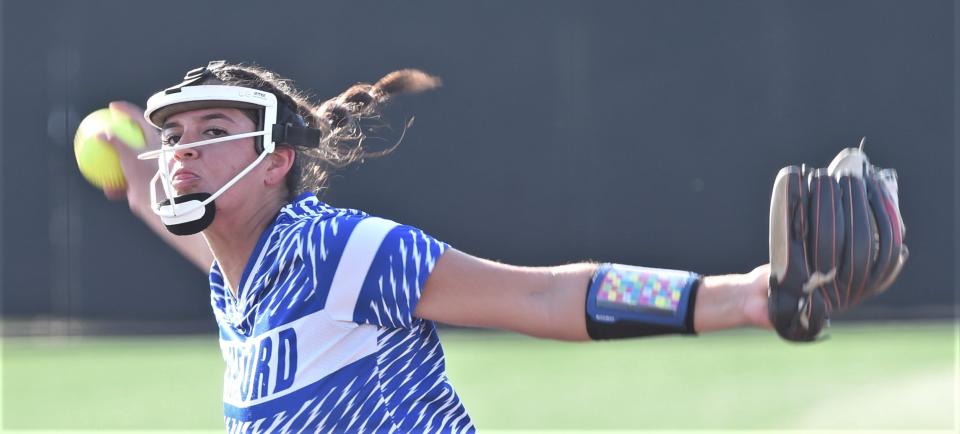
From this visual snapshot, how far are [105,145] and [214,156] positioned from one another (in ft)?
3.36

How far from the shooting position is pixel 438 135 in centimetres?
920

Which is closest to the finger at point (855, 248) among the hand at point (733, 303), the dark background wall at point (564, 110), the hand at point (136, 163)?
the hand at point (733, 303)

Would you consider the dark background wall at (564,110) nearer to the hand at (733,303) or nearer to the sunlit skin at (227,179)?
the sunlit skin at (227,179)

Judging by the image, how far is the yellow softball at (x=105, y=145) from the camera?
336 centimetres

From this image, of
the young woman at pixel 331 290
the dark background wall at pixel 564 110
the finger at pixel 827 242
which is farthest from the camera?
the dark background wall at pixel 564 110

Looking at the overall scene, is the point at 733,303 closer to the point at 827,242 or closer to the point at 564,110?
the point at 827,242

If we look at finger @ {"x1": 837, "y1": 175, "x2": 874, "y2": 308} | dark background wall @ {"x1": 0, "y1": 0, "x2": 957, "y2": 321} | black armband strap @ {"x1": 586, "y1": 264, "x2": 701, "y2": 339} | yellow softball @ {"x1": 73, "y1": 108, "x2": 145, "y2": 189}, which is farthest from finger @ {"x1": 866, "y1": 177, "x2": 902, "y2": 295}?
dark background wall @ {"x1": 0, "y1": 0, "x2": 957, "y2": 321}

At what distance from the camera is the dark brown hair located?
266 cm

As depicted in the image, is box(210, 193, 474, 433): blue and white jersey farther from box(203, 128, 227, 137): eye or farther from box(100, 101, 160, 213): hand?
box(100, 101, 160, 213): hand

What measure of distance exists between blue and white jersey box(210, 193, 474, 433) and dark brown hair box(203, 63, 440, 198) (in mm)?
402

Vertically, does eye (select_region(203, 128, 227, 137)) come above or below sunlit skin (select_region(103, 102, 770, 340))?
above

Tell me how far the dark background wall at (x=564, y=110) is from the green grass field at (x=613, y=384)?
875mm

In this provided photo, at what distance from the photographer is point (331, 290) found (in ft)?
7.18

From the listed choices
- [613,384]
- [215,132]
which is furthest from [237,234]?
[613,384]
